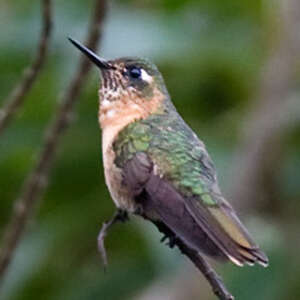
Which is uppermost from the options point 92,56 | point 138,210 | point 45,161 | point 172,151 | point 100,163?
point 92,56

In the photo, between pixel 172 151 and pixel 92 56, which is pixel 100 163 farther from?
pixel 172 151

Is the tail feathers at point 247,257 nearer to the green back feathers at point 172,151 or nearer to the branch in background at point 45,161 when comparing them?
the green back feathers at point 172,151

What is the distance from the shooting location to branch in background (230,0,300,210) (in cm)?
550

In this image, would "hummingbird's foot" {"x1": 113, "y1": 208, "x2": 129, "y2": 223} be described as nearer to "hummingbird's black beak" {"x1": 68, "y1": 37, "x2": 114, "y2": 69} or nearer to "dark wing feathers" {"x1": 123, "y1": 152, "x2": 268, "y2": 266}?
"dark wing feathers" {"x1": 123, "y1": 152, "x2": 268, "y2": 266}

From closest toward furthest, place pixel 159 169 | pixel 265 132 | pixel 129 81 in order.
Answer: pixel 159 169
pixel 129 81
pixel 265 132

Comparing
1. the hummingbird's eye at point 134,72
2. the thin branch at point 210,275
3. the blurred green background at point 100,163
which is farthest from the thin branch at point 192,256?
the blurred green background at point 100,163

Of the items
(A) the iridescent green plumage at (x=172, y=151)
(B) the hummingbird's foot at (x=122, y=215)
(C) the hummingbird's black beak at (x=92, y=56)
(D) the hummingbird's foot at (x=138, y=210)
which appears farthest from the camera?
(C) the hummingbird's black beak at (x=92, y=56)

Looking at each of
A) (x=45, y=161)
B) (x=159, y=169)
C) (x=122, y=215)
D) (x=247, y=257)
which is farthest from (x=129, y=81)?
(x=247, y=257)

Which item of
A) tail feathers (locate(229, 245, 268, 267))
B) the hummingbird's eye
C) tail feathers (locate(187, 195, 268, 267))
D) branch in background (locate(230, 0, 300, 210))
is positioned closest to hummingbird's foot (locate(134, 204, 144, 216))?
tail feathers (locate(187, 195, 268, 267))

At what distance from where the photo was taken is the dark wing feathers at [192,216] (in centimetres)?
306

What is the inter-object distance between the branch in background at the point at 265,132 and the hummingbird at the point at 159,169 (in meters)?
1.35

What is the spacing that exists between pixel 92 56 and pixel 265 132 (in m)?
1.84

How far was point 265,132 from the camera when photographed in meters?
5.55

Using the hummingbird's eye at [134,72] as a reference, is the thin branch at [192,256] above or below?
below
